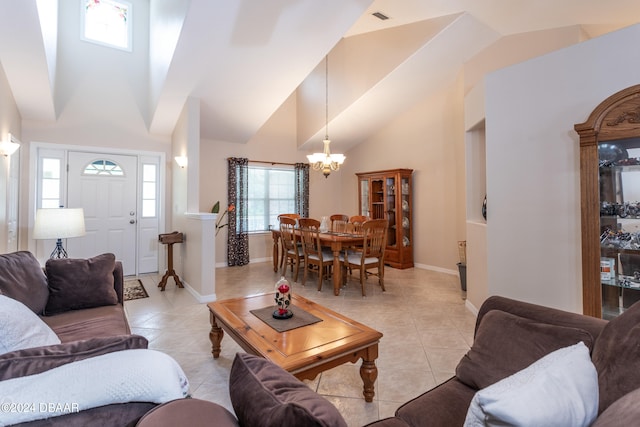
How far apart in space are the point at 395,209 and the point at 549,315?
4.62 meters

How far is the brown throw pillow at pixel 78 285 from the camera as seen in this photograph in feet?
7.51

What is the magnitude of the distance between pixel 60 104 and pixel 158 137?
1.30 m

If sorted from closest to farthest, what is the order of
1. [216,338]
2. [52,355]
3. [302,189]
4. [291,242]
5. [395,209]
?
1. [52,355]
2. [216,338]
3. [291,242]
4. [395,209]
5. [302,189]

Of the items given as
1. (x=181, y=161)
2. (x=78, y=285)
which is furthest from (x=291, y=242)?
(x=78, y=285)

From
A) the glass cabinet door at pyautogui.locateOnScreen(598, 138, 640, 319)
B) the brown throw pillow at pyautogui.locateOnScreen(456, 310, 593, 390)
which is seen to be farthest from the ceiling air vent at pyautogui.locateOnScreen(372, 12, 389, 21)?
the brown throw pillow at pyautogui.locateOnScreen(456, 310, 593, 390)

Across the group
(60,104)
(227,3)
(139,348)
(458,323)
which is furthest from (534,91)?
(60,104)

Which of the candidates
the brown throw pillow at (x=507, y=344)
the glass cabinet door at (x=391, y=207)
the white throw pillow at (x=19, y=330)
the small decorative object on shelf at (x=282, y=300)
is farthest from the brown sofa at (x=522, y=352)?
the glass cabinet door at (x=391, y=207)

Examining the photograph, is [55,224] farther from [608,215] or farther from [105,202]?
[608,215]

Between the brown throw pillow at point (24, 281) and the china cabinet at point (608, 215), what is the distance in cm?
374

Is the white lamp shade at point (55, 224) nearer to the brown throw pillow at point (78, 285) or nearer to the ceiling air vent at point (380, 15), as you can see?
the brown throw pillow at point (78, 285)

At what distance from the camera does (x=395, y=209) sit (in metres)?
5.88

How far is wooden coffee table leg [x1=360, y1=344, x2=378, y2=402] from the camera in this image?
A: 74.3 inches

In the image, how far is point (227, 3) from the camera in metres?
2.78

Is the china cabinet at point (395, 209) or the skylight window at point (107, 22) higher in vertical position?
the skylight window at point (107, 22)
